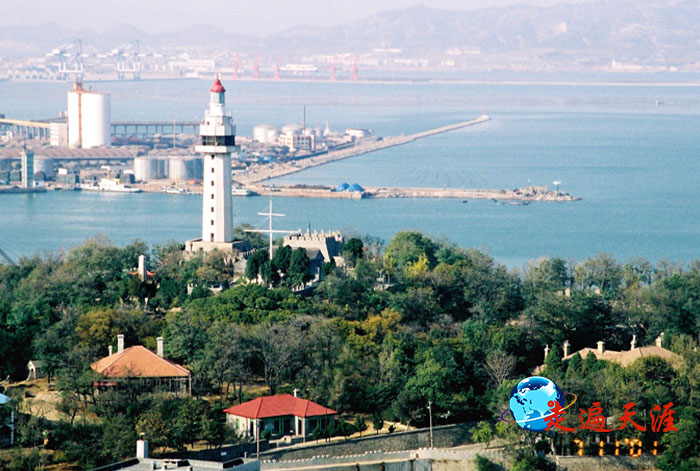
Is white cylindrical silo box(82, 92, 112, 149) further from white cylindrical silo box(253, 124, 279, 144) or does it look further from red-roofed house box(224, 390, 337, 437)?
red-roofed house box(224, 390, 337, 437)

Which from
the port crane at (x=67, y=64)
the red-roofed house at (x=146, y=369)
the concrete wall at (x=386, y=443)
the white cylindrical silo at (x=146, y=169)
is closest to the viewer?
the concrete wall at (x=386, y=443)

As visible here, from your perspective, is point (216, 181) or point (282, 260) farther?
point (216, 181)

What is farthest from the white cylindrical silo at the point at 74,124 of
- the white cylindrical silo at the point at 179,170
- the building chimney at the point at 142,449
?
the building chimney at the point at 142,449

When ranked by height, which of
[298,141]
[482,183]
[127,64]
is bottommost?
[482,183]

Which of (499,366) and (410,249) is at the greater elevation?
(410,249)

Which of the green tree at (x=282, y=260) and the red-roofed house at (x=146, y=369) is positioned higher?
the green tree at (x=282, y=260)

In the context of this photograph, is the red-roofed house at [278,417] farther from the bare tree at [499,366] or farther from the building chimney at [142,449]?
the bare tree at [499,366]

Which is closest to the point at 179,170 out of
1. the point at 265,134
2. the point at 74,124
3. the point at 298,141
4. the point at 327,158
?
the point at 327,158

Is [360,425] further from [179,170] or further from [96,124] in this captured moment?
[96,124]
